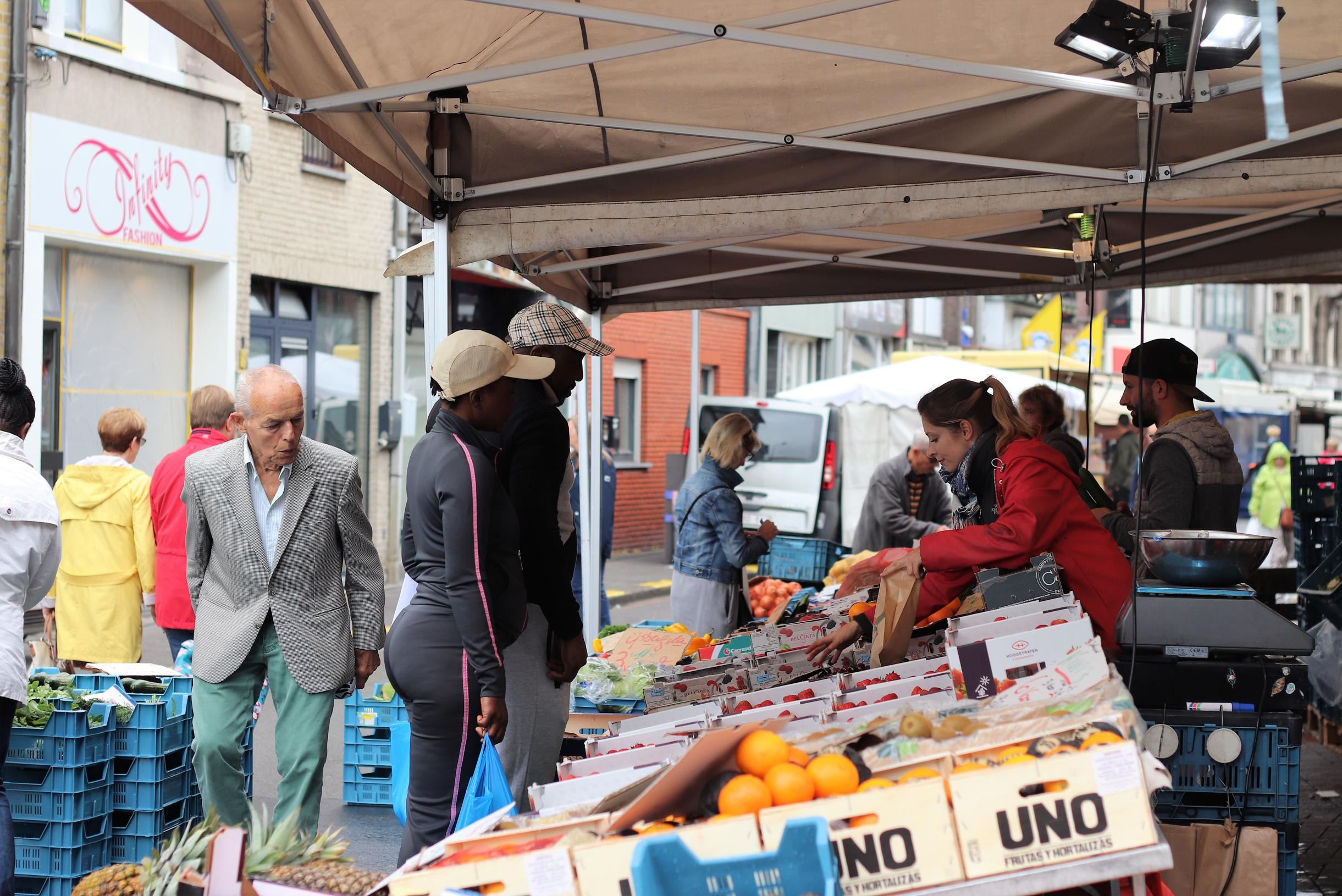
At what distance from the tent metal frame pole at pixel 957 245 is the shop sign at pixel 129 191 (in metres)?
7.58

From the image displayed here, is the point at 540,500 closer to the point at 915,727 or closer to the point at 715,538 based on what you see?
the point at 915,727

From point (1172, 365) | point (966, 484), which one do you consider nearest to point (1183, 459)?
point (1172, 365)

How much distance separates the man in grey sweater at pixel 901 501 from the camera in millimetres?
10734

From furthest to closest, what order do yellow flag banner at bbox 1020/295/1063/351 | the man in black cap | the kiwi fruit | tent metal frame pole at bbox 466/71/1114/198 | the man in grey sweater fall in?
yellow flag banner at bbox 1020/295/1063/351
the man in grey sweater
the man in black cap
tent metal frame pole at bbox 466/71/1114/198
the kiwi fruit

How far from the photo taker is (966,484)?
5.15 meters

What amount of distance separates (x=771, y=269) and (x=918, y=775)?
5333 millimetres

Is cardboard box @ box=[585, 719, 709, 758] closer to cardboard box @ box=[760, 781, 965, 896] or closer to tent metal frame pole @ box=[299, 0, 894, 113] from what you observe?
cardboard box @ box=[760, 781, 965, 896]

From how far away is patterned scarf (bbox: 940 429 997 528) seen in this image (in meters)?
5.02

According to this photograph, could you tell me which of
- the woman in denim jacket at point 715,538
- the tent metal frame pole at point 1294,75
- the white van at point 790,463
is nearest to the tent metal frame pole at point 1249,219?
the tent metal frame pole at point 1294,75

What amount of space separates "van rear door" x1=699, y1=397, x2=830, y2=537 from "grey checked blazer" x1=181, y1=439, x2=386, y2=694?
12.3m

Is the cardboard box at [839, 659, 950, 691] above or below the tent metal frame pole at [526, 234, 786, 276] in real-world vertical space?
below

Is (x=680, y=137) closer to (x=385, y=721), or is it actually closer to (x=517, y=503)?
(x=517, y=503)

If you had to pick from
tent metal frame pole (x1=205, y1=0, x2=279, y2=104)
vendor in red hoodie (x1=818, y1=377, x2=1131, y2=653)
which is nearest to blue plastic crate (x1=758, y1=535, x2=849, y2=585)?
vendor in red hoodie (x1=818, y1=377, x2=1131, y2=653)

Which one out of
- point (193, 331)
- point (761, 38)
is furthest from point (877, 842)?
point (193, 331)
